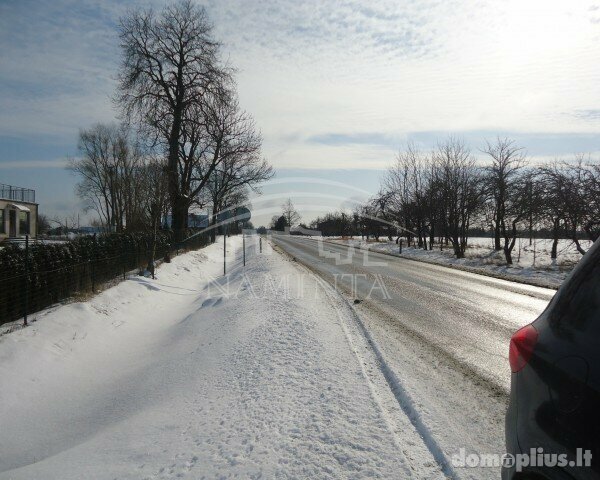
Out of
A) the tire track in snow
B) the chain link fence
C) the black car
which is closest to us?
the black car

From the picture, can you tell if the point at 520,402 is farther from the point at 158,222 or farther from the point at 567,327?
the point at 158,222

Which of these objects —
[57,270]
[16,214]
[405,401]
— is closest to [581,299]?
[405,401]

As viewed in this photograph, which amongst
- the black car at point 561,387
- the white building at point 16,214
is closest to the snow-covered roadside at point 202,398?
the black car at point 561,387

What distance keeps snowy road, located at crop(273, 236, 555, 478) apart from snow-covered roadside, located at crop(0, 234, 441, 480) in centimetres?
41

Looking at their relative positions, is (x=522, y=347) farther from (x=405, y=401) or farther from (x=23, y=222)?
(x=23, y=222)

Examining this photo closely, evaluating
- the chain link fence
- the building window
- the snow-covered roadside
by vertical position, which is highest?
the building window

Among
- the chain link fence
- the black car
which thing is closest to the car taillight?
the black car

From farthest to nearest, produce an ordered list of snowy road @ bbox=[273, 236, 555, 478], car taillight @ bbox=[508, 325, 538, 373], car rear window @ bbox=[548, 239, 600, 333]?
snowy road @ bbox=[273, 236, 555, 478], car taillight @ bbox=[508, 325, 538, 373], car rear window @ bbox=[548, 239, 600, 333]

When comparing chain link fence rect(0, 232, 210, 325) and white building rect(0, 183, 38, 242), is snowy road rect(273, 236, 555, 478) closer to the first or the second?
chain link fence rect(0, 232, 210, 325)

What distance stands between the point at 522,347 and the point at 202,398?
3908mm

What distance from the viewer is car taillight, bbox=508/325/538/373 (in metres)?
2.02

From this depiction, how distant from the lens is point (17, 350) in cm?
654

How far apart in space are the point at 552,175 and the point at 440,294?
33.5 ft

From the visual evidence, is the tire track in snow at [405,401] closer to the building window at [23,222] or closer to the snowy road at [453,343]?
the snowy road at [453,343]
